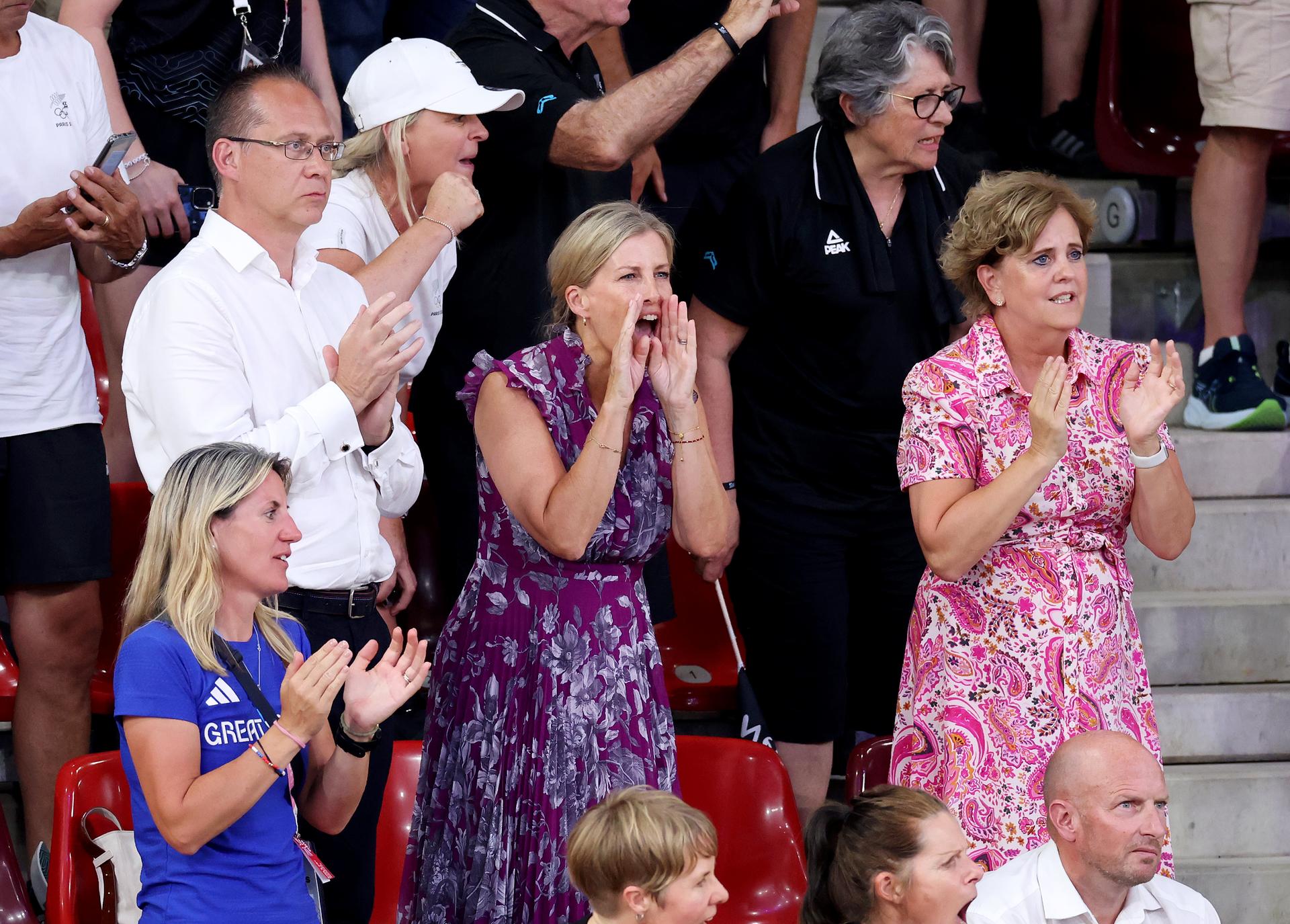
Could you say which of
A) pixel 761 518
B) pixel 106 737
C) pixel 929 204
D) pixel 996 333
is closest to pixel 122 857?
pixel 106 737

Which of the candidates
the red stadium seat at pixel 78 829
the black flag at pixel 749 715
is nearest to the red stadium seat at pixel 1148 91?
the black flag at pixel 749 715

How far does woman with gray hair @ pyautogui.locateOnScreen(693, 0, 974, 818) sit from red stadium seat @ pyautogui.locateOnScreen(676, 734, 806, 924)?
1.15 feet

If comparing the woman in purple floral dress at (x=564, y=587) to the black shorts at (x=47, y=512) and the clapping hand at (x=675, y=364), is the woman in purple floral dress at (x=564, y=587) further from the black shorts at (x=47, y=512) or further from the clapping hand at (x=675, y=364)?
the black shorts at (x=47, y=512)

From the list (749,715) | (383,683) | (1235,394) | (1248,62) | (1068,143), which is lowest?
(749,715)

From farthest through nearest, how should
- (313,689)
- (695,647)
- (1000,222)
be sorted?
1. (695,647)
2. (1000,222)
3. (313,689)

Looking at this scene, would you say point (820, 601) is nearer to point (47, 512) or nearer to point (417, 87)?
point (417, 87)

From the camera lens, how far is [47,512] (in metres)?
3.13

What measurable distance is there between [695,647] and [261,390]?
169cm

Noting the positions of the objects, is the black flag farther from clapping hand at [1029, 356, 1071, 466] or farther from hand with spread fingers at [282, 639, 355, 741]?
hand with spread fingers at [282, 639, 355, 741]

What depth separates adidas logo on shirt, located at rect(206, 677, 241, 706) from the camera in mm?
2232

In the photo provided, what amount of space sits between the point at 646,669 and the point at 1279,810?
1.89 metres

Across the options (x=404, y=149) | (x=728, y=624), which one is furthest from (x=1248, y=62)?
(x=404, y=149)

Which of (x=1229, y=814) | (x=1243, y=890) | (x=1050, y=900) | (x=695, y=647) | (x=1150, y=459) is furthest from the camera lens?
(x=695, y=647)

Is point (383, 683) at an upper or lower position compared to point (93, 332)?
lower
